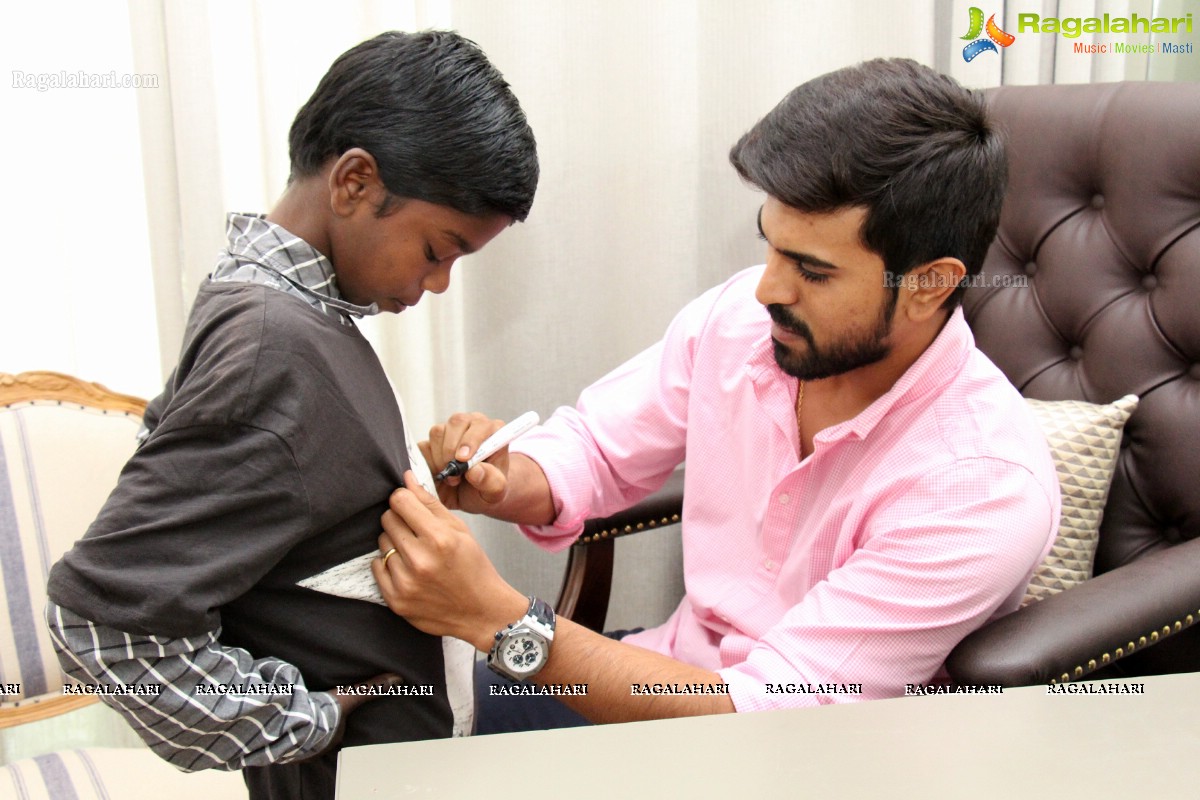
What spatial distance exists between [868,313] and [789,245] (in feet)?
0.39

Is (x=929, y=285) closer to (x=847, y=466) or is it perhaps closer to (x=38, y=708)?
(x=847, y=466)

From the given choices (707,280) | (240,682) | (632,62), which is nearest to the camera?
(240,682)

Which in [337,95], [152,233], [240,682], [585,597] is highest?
[337,95]

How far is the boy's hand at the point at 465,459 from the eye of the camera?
1.17m

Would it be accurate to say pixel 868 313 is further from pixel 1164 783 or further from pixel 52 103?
pixel 52 103

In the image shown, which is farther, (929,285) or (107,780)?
(107,780)

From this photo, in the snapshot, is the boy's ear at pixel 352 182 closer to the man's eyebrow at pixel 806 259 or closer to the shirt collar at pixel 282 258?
the shirt collar at pixel 282 258

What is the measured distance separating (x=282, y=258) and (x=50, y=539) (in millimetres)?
670

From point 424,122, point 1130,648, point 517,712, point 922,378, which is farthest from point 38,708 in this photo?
point 1130,648

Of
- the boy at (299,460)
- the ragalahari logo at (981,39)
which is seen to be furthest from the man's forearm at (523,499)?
the ragalahari logo at (981,39)

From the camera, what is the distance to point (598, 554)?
4.74 feet

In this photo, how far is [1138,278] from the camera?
4.85ft

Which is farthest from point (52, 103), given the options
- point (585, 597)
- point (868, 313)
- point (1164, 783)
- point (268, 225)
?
point (1164, 783)

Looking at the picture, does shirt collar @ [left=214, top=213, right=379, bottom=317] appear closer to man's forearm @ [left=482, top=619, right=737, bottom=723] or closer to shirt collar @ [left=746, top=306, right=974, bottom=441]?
man's forearm @ [left=482, top=619, right=737, bottom=723]
